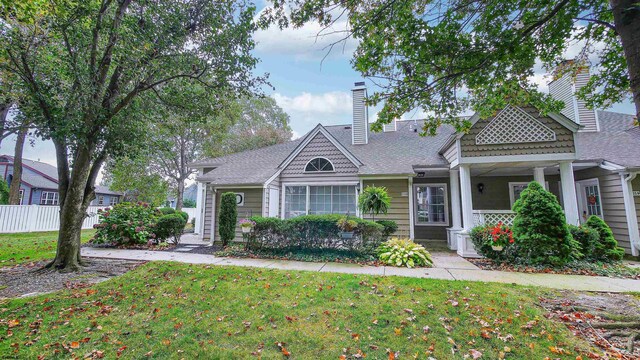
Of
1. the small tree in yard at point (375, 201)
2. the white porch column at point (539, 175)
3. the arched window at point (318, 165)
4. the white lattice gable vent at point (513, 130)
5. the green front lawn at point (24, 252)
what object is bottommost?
the green front lawn at point (24, 252)

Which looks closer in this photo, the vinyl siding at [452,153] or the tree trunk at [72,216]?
the tree trunk at [72,216]

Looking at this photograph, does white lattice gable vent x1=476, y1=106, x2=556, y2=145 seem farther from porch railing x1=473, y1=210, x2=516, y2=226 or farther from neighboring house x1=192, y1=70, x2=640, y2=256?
porch railing x1=473, y1=210, x2=516, y2=226

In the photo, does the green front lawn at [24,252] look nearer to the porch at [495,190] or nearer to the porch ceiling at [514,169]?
the porch at [495,190]

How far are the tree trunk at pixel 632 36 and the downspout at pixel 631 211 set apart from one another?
26.1 ft

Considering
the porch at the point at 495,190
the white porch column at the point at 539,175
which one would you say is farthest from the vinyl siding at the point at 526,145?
the white porch column at the point at 539,175

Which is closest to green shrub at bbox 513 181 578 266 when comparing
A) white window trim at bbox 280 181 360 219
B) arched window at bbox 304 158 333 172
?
white window trim at bbox 280 181 360 219

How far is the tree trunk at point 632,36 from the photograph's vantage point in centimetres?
265

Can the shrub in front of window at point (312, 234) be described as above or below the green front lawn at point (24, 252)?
above

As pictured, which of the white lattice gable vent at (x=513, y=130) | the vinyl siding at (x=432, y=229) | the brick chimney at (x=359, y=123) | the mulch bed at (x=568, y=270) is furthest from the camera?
the brick chimney at (x=359, y=123)

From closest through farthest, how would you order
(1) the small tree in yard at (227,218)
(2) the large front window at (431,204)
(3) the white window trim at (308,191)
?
(1) the small tree in yard at (227,218)
(3) the white window trim at (308,191)
(2) the large front window at (431,204)

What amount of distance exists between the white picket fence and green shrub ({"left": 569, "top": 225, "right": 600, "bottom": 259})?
57.0 ft

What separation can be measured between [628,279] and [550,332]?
443 cm

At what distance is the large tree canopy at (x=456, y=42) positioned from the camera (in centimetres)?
404

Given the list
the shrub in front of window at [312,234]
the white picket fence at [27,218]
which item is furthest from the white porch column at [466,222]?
the white picket fence at [27,218]
